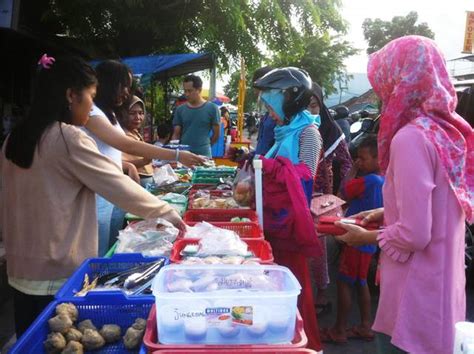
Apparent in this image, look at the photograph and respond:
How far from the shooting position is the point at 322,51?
2591cm

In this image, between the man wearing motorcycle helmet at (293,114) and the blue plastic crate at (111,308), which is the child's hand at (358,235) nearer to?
the man wearing motorcycle helmet at (293,114)

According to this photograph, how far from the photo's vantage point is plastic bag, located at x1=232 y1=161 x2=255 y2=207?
8.78 ft

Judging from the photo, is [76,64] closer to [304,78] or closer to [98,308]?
[98,308]

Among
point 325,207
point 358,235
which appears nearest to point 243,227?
point 325,207

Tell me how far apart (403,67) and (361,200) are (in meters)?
1.88

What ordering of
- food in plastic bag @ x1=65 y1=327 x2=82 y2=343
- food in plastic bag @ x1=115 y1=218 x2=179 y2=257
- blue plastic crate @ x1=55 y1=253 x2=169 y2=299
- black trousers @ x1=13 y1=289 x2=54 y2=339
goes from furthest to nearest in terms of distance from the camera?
food in plastic bag @ x1=115 y1=218 x2=179 y2=257 < black trousers @ x1=13 y1=289 x2=54 y2=339 < blue plastic crate @ x1=55 y1=253 x2=169 y2=299 < food in plastic bag @ x1=65 y1=327 x2=82 y2=343

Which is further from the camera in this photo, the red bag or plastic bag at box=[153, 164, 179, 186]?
plastic bag at box=[153, 164, 179, 186]

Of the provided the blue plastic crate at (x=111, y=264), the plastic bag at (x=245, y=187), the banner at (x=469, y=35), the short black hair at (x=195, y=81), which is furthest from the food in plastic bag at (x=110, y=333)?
the banner at (x=469, y=35)

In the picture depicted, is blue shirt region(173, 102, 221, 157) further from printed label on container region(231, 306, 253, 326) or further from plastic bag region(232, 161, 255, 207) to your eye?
printed label on container region(231, 306, 253, 326)

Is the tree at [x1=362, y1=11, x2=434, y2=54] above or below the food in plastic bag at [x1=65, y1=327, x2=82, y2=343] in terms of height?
above

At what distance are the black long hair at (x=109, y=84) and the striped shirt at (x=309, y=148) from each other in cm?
123

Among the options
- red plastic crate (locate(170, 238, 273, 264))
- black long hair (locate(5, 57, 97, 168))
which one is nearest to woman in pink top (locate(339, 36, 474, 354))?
red plastic crate (locate(170, 238, 273, 264))

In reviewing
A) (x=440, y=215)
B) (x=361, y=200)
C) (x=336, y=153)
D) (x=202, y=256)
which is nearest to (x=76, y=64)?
(x=202, y=256)

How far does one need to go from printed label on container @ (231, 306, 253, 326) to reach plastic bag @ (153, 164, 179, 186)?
2709 millimetres
